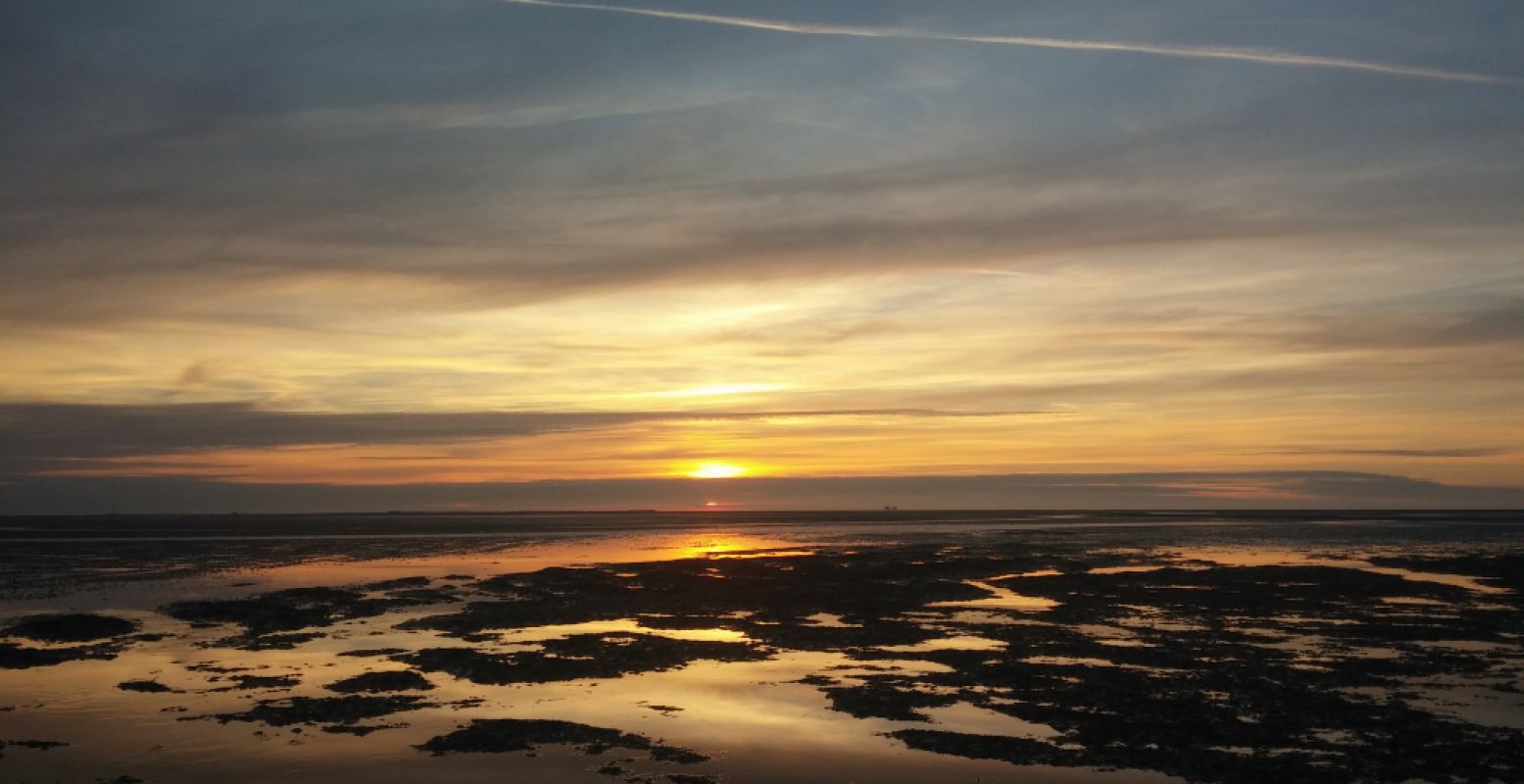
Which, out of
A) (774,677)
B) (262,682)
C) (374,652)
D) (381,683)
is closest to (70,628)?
(374,652)

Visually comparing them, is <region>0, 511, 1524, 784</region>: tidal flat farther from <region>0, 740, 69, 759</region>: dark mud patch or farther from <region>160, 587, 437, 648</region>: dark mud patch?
<region>160, 587, 437, 648</region>: dark mud patch

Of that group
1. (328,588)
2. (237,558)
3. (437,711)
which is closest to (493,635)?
(437,711)

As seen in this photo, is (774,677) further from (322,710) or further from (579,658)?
(322,710)

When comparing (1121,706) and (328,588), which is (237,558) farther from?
(1121,706)

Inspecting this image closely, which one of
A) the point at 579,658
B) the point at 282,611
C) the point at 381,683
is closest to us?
the point at 381,683

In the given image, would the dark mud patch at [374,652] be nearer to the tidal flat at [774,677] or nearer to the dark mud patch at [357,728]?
the tidal flat at [774,677]
